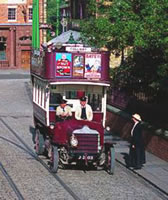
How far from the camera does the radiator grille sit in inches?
667

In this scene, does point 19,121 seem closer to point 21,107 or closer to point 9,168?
point 21,107

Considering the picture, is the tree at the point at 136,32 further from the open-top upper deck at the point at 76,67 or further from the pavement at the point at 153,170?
the pavement at the point at 153,170

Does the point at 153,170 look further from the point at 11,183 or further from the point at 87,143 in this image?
the point at 11,183

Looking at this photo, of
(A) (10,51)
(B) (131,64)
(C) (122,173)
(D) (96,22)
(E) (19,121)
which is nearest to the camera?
(C) (122,173)

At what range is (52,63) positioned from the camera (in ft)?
60.0

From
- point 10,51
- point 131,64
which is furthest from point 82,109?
point 10,51

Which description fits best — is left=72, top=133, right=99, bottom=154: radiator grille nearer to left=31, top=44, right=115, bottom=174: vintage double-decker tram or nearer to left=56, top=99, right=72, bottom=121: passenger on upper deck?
left=31, top=44, right=115, bottom=174: vintage double-decker tram

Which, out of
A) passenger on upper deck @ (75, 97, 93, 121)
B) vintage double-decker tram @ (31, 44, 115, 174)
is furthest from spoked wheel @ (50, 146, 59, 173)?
passenger on upper deck @ (75, 97, 93, 121)

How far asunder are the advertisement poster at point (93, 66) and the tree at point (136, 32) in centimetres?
180

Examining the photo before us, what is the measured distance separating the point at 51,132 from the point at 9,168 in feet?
5.41

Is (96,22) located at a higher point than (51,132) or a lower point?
higher

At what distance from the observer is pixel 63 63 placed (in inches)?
721

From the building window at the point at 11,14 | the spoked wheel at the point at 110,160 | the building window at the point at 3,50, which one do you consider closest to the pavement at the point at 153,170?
the spoked wheel at the point at 110,160

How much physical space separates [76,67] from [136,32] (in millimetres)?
3181
